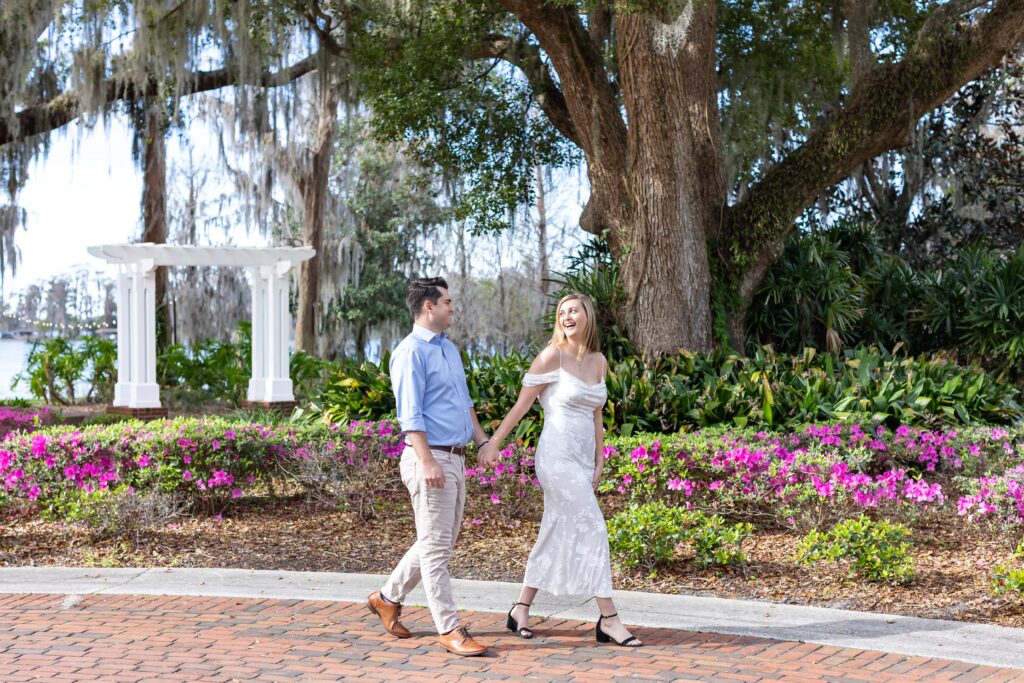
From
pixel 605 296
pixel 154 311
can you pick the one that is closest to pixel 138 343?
pixel 154 311

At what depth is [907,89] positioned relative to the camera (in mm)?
11133

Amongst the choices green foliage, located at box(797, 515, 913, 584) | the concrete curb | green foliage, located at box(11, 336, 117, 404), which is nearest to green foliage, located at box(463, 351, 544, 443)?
the concrete curb

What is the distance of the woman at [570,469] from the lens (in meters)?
4.89

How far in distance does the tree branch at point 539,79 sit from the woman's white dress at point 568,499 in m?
8.70

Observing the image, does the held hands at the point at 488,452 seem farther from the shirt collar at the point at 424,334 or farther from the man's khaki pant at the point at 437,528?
the shirt collar at the point at 424,334

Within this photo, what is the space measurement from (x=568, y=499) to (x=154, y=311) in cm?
1217

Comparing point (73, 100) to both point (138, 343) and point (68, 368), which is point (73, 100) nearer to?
point (68, 368)

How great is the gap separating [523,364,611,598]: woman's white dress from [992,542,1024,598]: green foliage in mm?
1971

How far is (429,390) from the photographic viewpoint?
4715 mm

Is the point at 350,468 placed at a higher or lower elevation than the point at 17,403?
lower

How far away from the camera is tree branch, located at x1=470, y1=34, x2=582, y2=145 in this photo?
13.5 metres

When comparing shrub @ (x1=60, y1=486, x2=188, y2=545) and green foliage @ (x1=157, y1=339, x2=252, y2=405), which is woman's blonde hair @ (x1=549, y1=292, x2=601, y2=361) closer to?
shrub @ (x1=60, y1=486, x2=188, y2=545)

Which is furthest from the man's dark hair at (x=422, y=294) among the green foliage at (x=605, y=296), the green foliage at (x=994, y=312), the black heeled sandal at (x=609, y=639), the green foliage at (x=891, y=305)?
the green foliage at (x=994, y=312)

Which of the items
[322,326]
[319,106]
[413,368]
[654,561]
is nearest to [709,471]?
[654,561]
